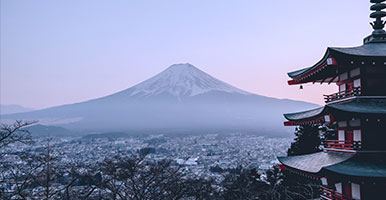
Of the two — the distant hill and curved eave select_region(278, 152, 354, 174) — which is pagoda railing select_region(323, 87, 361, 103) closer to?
curved eave select_region(278, 152, 354, 174)

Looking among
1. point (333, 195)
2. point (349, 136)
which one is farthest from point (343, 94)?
point (333, 195)

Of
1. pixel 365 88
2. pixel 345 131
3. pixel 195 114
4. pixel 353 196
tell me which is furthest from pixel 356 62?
pixel 195 114

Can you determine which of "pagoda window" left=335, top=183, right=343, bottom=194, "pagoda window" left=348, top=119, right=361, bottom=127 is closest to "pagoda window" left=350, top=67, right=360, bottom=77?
"pagoda window" left=348, top=119, right=361, bottom=127

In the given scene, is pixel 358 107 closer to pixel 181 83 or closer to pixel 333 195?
pixel 333 195

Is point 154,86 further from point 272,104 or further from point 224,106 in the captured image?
point 272,104

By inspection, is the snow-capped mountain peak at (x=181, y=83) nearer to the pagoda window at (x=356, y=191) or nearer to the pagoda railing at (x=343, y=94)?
the pagoda railing at (x=343, y=94)
